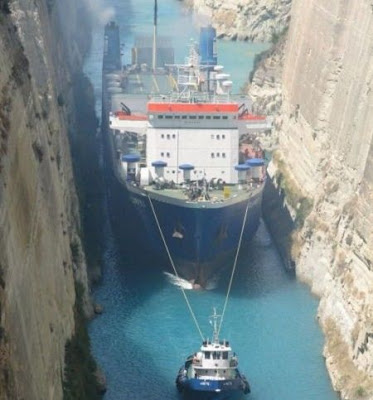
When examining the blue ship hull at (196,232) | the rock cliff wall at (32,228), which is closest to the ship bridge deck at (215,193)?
→ the blue ship hull at (196,232)

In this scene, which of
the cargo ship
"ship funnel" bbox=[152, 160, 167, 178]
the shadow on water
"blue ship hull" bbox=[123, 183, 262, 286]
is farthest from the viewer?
"ship funnel" bbox=[152, 160, 167, 178]

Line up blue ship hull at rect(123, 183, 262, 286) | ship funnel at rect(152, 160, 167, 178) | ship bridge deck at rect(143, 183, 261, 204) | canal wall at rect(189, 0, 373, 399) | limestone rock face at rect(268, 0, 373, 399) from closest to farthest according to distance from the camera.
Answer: limestone rock face at rect(268, 0, 373, 399) → canal wall at rect(189, 0, 373, 399) → blue ship hull at rect(123, 183, 262, 286) → ship bridge deck at rect(143, 183, 261, 204) → ship funnel at rect(152, 160, 167, 178)

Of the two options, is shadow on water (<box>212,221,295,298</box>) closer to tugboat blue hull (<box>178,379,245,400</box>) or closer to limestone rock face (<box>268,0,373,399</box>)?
limestone rock face (<box>268,0,373,399</box>)

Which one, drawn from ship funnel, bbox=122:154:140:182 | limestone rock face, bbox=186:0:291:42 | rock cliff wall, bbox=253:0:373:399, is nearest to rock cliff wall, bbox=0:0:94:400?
ship funnel, bbox=122:154:140:182

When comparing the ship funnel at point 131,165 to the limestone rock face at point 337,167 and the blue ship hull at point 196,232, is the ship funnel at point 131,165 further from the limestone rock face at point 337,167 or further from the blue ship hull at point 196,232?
the limestone rock face at point 337,167

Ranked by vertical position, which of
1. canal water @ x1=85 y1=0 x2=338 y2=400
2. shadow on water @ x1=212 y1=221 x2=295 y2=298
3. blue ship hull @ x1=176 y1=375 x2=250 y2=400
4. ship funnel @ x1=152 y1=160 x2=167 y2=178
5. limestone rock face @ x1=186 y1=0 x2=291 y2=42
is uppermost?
ship funnel @ x1=152 y1=160 x2=167 y2=178

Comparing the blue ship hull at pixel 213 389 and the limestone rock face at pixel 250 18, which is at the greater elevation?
the blue ship hull at pixel 213 389

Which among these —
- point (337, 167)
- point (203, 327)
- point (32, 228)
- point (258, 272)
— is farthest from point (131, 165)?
point (32, 228)

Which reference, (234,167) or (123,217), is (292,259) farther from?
(123,217)
